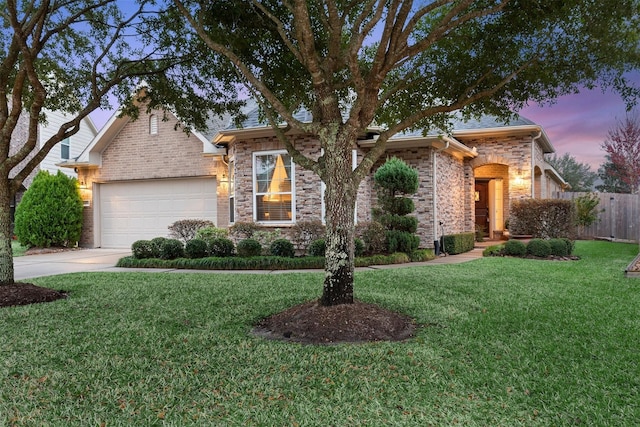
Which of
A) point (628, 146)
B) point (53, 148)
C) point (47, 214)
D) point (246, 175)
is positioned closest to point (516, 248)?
point (246, 175)

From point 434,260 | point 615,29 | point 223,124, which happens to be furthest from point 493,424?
point 223,124

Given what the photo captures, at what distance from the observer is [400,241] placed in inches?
400

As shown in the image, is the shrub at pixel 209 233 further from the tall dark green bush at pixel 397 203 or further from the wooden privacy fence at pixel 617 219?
the wooden privacy fence at pixel 617 219

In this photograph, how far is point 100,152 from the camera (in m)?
14.3

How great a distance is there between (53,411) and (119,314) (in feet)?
8.38

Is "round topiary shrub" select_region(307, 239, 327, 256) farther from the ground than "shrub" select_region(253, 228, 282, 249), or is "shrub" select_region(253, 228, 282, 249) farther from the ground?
"shrub" select_region(253, 228, 282, 249)

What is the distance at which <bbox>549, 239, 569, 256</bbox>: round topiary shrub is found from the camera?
10555 millimetres

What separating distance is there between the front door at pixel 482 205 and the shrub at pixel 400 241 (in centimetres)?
779

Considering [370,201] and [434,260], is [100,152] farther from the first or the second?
[434,260]

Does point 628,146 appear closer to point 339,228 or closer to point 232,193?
point 232,193

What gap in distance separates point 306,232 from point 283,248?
0.72 metres

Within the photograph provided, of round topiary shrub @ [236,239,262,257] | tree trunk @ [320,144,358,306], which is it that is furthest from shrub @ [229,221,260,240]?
tree trunk @ [320,144,358,306]

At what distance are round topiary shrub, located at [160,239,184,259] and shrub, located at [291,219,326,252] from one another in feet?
9.01

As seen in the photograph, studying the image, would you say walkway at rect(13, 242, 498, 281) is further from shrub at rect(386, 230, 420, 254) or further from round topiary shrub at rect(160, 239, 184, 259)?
round topiary shrub at rect(160, 239, 184, 259)
